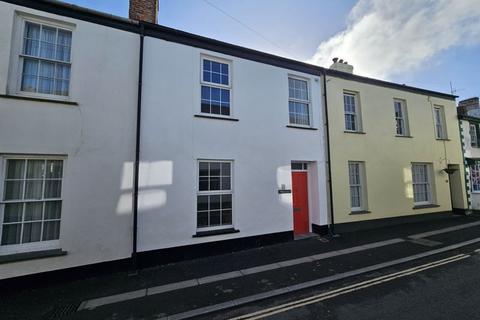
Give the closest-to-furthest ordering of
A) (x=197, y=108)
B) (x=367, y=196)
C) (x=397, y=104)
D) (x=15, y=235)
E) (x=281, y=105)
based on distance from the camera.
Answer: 1. (x=15, y=235)
2. (x=197, y=108)
3. (x=281, y=105)
4. (x=367, y=196)
5. (x=397, y=104)

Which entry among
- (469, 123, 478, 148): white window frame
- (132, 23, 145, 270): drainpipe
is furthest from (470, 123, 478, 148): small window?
(132, 23, 145, 270): drainpipe

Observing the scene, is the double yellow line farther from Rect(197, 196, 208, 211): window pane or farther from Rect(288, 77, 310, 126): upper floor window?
Rect(288, 77, 310, 126): upper floor window

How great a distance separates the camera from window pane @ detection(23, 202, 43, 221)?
205 inches

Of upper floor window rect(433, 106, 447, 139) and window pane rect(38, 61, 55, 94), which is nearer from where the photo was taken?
window pane rect(38, 61, 55, 94)

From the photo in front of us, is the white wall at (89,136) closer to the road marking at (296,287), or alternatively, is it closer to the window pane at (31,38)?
the window pane at (31,38)

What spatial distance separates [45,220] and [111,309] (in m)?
2.81

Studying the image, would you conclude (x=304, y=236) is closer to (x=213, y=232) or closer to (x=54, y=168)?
(x=213, y=232)

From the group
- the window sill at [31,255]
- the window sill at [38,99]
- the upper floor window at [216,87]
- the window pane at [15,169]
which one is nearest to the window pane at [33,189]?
the window pane at [15,169]

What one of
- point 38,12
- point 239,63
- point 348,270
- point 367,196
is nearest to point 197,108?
point 239,63

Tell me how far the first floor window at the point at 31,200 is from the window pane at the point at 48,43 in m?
2.67

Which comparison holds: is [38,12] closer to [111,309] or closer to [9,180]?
[9,180]

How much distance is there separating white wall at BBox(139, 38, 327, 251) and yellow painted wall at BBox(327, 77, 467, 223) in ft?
3.29

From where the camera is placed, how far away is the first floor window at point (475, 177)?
42.3ft

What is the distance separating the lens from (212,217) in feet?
23.2
